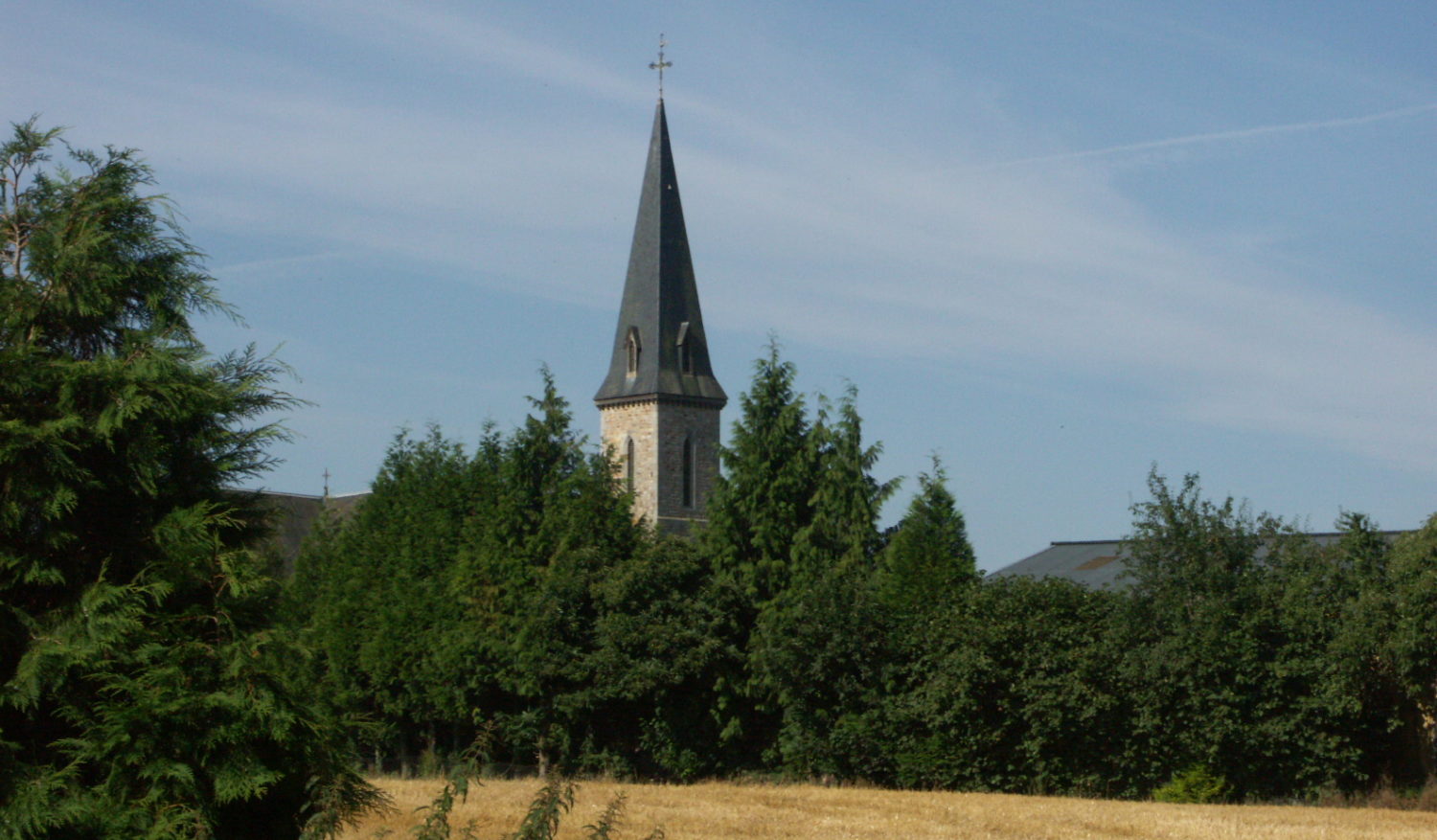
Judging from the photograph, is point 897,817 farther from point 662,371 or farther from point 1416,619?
point 662,371

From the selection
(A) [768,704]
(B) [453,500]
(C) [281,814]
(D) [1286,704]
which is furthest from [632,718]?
(C) [281,814]

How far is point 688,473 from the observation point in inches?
2842

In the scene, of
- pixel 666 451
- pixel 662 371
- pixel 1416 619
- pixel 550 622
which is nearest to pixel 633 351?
pixel 662 371

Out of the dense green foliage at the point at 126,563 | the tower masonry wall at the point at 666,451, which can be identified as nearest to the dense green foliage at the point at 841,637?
the dense green foliage at the point at 126,563

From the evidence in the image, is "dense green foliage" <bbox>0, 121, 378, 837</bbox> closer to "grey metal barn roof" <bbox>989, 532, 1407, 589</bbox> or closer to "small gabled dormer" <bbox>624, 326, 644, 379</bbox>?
"grey metal barn roof" <bbox>989, 532, 1407, 589</bbox>

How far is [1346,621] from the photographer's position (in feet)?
84.6

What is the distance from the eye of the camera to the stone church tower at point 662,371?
71500 mm

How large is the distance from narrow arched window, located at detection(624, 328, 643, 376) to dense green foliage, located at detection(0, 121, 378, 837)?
6285cm

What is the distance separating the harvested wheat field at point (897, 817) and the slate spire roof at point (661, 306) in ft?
156

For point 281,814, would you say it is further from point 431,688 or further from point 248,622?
point 431,688

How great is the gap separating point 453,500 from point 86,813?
106ft

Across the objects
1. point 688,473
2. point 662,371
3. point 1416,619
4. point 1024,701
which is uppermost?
point 662,371

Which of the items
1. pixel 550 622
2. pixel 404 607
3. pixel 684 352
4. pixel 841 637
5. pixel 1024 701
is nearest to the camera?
pixel 1024 701

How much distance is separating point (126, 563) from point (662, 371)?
62.6 m
